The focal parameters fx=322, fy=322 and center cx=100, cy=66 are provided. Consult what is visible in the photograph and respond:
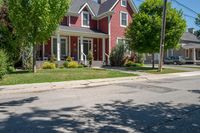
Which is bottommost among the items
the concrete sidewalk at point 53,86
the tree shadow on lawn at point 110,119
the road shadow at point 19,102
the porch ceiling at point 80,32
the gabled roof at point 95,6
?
the tree shadow on lawn at point 110,119

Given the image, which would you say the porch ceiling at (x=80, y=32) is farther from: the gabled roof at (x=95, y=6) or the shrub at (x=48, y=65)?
the shrub at (x=48, y=65)

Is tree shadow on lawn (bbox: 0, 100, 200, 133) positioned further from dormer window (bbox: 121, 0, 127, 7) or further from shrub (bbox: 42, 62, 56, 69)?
dormer window (bbox: 121, 0, 127, 7)

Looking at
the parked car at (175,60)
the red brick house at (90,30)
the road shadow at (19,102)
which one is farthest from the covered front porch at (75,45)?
the road shadow at (19,102)

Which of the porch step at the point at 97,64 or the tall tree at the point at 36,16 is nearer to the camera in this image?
the tall tree at the point at 36,16

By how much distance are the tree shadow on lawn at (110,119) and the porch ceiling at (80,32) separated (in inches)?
839

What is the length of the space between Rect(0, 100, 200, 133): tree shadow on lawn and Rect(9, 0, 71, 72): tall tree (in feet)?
37.3

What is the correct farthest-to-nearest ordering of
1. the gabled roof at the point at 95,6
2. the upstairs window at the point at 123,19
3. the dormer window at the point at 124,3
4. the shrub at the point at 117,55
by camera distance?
1. the dormer window at the point at 124,3
2. the upstairs window at the point at 123,19
3. the gabled roof at the point at 95,6
4. the shrub at the point at 117,55

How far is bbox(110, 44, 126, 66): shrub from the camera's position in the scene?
Answer: 32.3 m

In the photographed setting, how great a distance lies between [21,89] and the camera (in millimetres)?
15383

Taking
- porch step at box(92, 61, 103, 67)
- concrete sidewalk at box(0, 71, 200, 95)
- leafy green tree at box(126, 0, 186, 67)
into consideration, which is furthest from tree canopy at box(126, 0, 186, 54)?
concrete sidewalk at box(0, 71, 200, 95)

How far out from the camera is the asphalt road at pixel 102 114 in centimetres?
755

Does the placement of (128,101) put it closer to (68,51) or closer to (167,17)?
(167,17)

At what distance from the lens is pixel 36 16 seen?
20.6m

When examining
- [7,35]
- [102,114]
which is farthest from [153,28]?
[102,114]
